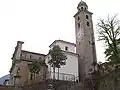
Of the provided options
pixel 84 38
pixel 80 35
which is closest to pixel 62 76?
pixel 84 38

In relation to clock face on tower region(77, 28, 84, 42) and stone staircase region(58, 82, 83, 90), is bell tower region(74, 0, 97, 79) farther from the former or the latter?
stone staircase region(58, 82, 83, 90)

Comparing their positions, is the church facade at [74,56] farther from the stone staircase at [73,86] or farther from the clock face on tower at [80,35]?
the stone staircase at [73,86]

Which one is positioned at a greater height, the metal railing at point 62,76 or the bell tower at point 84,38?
the bell tower at point 84,38

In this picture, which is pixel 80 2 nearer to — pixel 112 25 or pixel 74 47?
pixel 74 47

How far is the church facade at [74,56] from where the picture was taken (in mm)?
40625

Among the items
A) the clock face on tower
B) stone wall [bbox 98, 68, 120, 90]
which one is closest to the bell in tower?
the clock face on tower

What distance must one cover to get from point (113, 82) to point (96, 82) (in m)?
2.60

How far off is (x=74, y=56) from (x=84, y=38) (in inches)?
204

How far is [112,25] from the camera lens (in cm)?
2520

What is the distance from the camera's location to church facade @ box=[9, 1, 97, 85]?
40.6m

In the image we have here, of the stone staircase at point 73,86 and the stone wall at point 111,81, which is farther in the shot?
the stone staircase at point 73,86

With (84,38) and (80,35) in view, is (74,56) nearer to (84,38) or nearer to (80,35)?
(84,38)

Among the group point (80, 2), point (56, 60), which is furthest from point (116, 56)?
point (80, 2)

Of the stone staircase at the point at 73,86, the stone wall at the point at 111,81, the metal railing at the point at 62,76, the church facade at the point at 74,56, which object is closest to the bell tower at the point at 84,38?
the church facade at the point at 74,56
